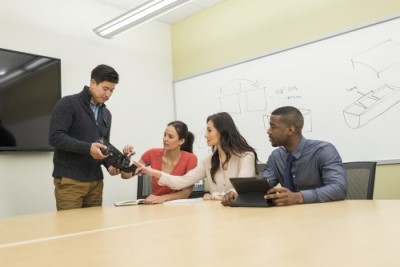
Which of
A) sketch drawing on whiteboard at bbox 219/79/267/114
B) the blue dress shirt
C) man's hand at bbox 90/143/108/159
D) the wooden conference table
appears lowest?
the wooden conference table

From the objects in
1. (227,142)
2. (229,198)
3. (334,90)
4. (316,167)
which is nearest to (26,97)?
(227,142)

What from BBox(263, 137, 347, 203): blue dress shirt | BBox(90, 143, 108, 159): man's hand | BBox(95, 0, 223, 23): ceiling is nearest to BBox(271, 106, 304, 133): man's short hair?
BBox(263, 137, 347, 203): blue dress shirt

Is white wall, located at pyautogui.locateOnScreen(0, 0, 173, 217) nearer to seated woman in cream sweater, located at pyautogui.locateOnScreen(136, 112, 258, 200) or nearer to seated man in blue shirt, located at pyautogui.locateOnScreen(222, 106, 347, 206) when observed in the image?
seated woman in cream sweater, located at pyautogui.locateOnScreen(136, 112, 258, 200)

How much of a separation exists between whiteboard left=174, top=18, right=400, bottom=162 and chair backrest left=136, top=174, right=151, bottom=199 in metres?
1.14

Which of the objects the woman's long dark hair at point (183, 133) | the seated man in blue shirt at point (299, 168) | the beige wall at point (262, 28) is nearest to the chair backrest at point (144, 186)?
the woman's long dark hair at point (183, 133)

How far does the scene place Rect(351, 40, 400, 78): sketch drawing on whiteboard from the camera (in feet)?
8.48

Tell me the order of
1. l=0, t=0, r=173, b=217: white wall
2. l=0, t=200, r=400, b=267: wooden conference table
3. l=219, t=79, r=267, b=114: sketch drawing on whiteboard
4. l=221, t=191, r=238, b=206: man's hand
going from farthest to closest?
l=219, t=79, r=267, b=114: sketch drawing on whiteboard, l=0, t=0, r=173, b=217: white wall, l=221, t=191, r=238, b=206: man's hand, l=0, t=200, r=400, b=267: wooden conference table

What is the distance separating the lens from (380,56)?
104 inches

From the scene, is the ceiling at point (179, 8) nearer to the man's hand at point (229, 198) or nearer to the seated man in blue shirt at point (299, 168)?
the seated man in blue shirt at point (299, 168)

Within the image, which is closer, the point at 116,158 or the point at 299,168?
the point at 299,168

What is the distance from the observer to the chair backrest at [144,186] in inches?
105

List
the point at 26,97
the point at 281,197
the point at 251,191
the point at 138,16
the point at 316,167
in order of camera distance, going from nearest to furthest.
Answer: the point at 281,197 < the point at 251,191 < the point at 316,167 < the point at 26,97 < the point at 138,16

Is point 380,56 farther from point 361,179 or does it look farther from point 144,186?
point 144,186

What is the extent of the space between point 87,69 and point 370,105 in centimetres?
244
